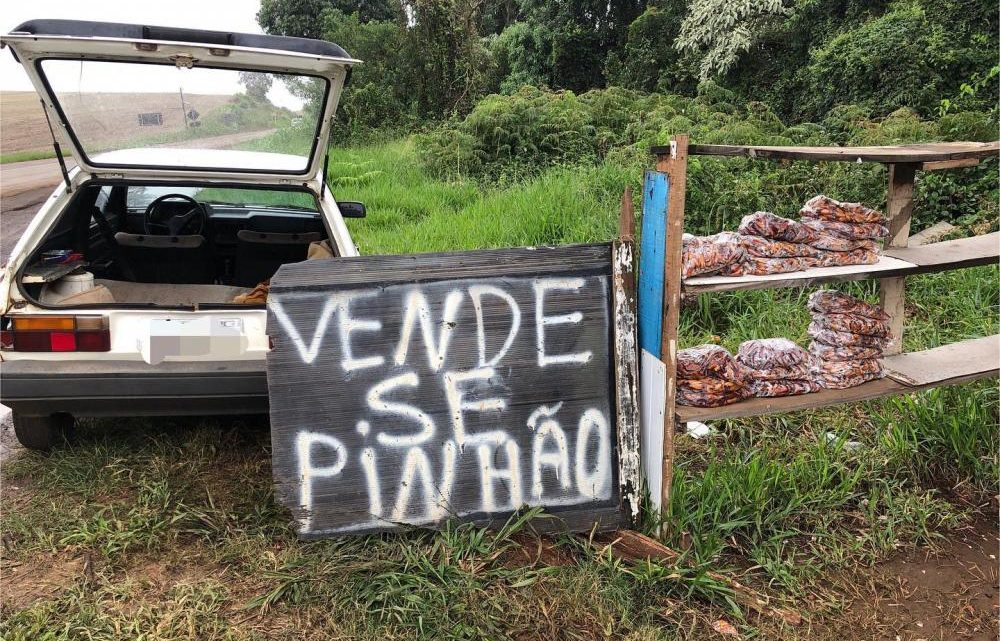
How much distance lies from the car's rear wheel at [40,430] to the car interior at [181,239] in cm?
61

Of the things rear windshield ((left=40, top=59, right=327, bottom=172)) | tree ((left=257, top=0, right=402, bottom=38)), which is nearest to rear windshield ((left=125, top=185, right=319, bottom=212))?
rear windshield ((left=40, top=59, right=327, bottom=172))

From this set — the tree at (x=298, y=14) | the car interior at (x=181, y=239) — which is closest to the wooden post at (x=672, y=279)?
the car interior at (x=181, y=239)

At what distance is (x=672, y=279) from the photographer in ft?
7.57

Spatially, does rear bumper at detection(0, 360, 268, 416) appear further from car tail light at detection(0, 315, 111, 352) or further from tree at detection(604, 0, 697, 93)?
tree at detection(604, 0, 697, 93)

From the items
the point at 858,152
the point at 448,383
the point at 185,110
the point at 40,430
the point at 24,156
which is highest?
the point at 24,156

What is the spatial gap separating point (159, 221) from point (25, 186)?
11.2 meters

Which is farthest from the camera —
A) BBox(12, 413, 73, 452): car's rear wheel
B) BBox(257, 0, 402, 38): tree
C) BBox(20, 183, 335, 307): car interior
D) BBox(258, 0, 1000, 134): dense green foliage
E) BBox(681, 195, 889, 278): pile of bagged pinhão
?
BBox(257, 0, 402, 38): tree

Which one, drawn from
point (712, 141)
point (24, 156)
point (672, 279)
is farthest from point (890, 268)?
point (24, 156)

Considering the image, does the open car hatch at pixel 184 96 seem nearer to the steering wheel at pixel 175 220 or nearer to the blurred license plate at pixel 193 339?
the steering wheel at pixel 175 220

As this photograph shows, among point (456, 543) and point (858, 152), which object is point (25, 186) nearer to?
point (456, 543)

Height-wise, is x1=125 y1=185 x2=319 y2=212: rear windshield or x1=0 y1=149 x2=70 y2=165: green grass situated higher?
x1=0 y1=149 x2=70 y2=165: green grass

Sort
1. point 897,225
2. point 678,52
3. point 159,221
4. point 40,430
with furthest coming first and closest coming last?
1. point 678,52
2. point 159,221
3. point 40,430
4. point 897,225

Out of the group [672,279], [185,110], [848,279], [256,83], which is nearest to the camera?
[672,279]

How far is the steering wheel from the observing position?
13.6 ft
